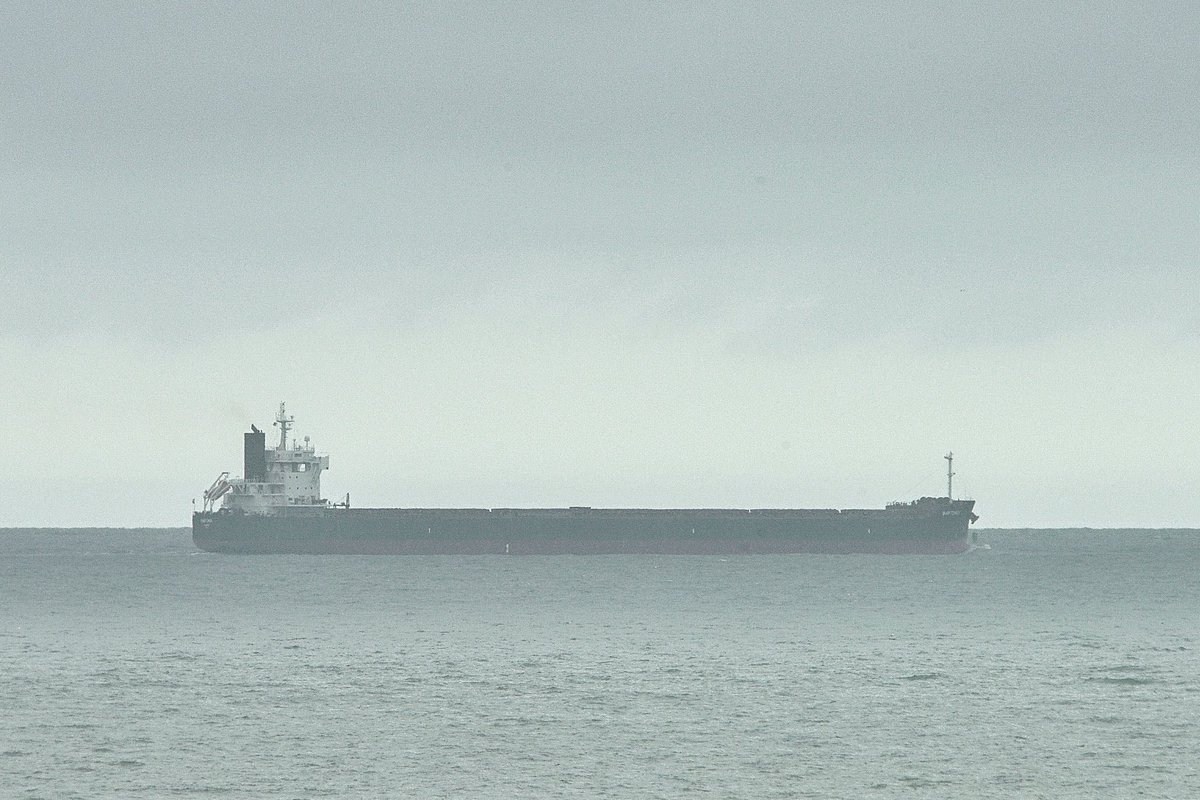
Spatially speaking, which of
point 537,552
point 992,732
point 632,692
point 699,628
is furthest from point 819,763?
point 537,552

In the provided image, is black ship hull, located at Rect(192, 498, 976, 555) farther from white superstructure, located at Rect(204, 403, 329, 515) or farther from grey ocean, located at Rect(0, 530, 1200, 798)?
grey ocean, located at Rect(0, 530, 1200, 798)

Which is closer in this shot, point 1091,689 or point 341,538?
point 1091,689

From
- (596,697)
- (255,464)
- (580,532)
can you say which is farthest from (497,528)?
(596,697)

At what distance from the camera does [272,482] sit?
122 m

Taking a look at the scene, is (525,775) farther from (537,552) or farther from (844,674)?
(537,552)

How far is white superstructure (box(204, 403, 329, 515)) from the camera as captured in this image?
12169 cm

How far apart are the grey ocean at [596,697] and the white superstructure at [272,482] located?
43448 mm

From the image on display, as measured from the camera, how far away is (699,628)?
5881 cm

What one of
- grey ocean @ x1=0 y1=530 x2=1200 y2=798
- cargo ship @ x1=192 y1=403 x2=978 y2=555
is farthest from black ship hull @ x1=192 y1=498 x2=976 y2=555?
grey ocean @ x1=0 y1=530 x2=1200 y2=798

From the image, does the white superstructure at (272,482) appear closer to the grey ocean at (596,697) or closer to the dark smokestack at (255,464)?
the dark smokestack at (255,464)

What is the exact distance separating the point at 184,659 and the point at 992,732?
967 inches

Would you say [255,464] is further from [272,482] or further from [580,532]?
[580,532]

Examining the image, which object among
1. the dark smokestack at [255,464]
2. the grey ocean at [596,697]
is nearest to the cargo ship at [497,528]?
the dark smokestack at [255,464]

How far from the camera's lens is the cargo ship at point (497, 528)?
121 metres
